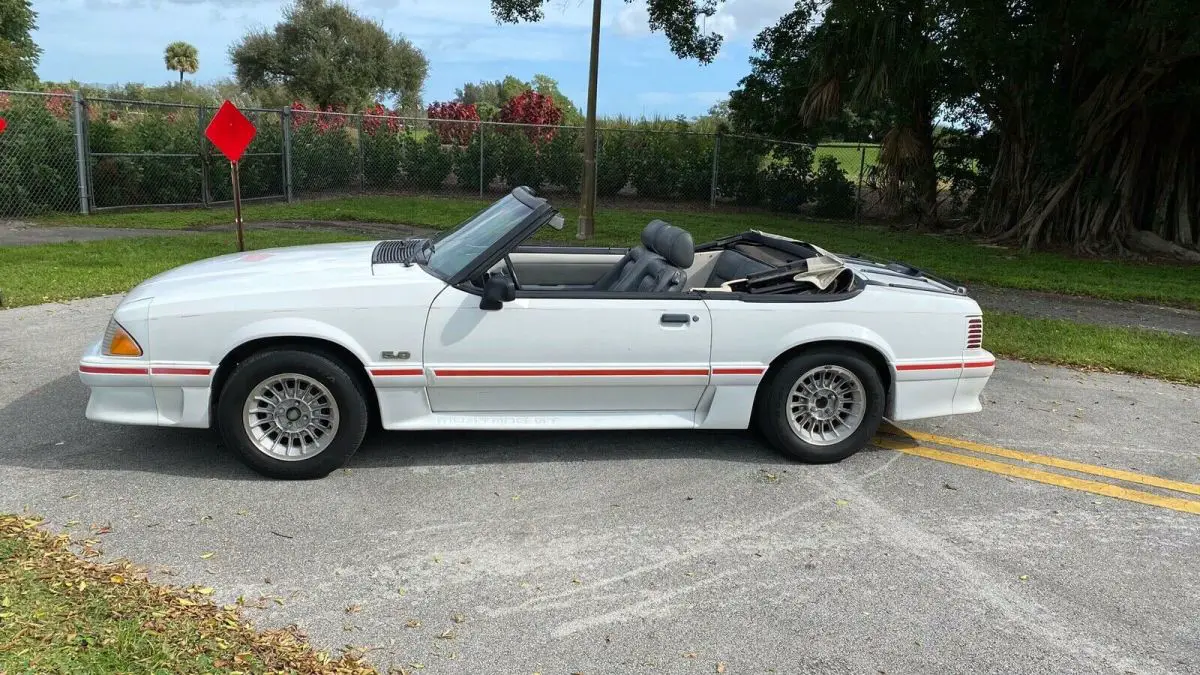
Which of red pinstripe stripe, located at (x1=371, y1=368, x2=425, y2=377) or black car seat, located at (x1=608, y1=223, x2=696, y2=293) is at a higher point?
A: black car seat, located at (x1=608, y1=223, x2=696, y2=293)

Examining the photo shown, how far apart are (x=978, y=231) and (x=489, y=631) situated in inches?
701

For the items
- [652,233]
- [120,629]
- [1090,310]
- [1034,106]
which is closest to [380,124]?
[1034,106]

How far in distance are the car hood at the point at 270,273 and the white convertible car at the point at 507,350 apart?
2cm

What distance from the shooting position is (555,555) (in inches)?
152

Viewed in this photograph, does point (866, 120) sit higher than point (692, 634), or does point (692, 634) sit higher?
point (866, 120)

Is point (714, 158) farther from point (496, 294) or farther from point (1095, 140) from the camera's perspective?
point (496, 294)

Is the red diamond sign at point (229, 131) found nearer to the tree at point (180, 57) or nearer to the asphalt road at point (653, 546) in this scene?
the asphalt road at point (653, 546)

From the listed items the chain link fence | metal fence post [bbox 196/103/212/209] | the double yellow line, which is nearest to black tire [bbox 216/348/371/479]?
the double yellow line

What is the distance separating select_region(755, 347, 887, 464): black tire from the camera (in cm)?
493

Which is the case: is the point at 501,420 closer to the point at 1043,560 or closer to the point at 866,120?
the point at 1043,560

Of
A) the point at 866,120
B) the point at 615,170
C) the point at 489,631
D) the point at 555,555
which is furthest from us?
the point at 866,120

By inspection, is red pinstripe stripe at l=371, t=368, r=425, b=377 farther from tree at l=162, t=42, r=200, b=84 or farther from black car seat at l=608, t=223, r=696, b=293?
tree at l=162, t=42, r=200, b=84

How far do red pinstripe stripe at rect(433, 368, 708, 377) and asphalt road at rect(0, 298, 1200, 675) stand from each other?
0.56m

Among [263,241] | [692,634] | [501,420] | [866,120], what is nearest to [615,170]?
[866,120]
